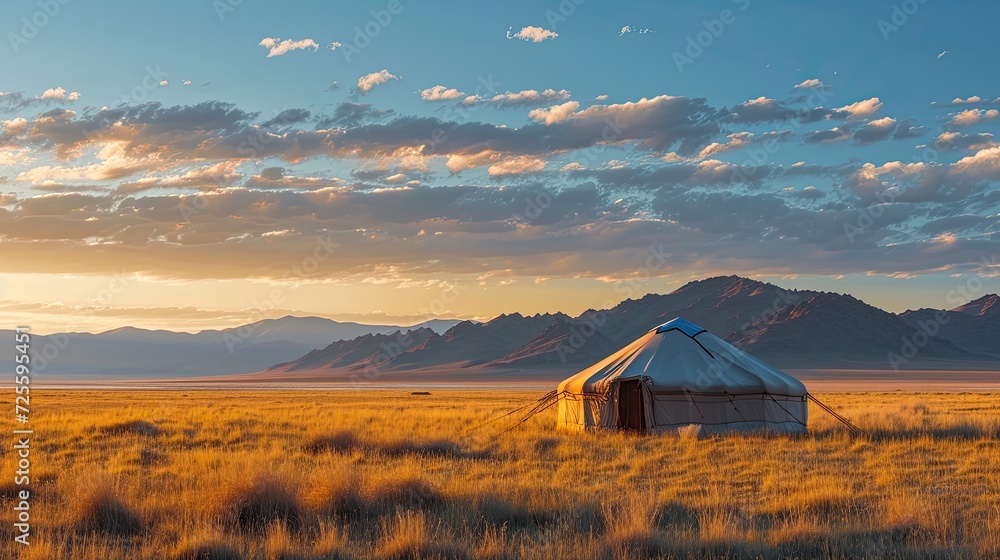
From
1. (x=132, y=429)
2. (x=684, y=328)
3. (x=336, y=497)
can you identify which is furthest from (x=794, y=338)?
(x=336, y=497)

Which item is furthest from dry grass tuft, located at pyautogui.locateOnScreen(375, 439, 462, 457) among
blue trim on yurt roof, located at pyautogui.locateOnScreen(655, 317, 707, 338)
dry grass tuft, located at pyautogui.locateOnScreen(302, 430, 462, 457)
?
blue trim on yurt roof, located at pyautogui.locateOnScreen(655, 317, 707, 338)

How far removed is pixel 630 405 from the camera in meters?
23.2

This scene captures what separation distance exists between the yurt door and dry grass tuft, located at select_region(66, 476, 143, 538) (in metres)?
14.5

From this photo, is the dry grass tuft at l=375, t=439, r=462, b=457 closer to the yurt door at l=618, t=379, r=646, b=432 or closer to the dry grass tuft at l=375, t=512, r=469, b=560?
the yurt door at l=618, t=379, r=646, b=432

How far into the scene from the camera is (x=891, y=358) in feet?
498

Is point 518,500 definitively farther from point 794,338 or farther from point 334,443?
point 794,338

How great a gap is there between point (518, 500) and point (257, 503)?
10.5ft

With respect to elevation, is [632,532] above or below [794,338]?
below

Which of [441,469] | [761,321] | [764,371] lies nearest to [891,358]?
[761,321]

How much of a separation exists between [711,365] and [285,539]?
16.1 m

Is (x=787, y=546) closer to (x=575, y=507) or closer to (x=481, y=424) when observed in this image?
(x=575, y=507)

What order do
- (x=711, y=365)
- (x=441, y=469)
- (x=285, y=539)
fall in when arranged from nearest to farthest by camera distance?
(x=285, y=539)
(x=441, y=469)
(x=711, y=365)

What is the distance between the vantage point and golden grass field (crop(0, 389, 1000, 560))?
9.09 meters

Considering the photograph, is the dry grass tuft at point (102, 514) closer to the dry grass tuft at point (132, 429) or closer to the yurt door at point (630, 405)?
the dry grass tuft at point (132, 429)
